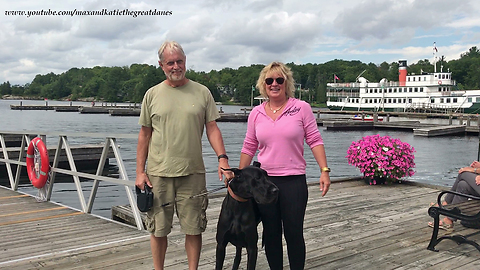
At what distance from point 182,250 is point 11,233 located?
233 centimetres

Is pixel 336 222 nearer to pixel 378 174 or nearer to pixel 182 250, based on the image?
pixel 182 250

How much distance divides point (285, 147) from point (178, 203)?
35.0 inches

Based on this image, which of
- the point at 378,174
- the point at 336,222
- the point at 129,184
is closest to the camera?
the point at 129,184

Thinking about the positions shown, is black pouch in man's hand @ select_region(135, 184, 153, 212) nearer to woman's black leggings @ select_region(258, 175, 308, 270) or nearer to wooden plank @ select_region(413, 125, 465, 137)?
woman's black leggings @ select_region(258, 175, 308, 270)

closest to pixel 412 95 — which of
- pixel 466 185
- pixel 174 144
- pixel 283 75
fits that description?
pixel 466 185

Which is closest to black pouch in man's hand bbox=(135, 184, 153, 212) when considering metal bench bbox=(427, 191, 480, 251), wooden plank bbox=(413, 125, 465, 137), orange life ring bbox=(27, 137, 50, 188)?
metal bench bbox=(427, 191, 480, 251)

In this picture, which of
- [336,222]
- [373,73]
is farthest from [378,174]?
[373,73]

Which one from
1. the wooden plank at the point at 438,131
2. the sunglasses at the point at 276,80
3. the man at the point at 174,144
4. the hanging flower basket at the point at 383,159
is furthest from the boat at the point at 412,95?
the man at the point at 174,144

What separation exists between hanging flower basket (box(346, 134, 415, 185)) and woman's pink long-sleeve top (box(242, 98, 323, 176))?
5.13 m

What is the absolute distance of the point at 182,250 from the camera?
166 inches

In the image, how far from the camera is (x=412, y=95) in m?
61.3

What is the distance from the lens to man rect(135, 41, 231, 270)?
2947 mm

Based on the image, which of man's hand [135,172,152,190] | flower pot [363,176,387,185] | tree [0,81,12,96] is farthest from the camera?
tree [0,81,12,96]

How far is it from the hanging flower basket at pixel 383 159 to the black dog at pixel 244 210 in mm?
5244
